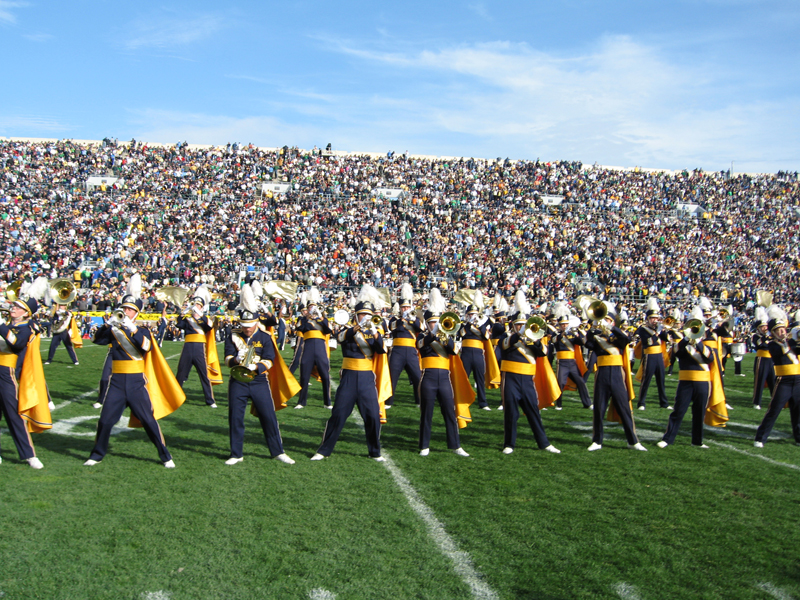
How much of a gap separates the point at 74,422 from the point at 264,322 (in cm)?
318

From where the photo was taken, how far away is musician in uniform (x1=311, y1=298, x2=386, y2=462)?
6.96m

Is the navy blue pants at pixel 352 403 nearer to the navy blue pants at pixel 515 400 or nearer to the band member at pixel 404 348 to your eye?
the navy blue pants at pixel 515 400

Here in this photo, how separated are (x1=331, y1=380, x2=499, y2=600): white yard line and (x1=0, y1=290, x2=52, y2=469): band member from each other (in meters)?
3.76

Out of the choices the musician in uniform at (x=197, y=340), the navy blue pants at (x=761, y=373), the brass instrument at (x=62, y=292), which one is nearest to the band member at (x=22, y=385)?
the brass instrument at (x=62, y=292)

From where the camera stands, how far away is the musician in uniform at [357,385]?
696cm

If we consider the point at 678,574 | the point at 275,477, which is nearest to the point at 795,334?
the point at 678,574

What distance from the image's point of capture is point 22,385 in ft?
21.8

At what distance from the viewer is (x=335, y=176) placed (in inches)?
1363

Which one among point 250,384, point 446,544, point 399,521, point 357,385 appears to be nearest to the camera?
point 446,544

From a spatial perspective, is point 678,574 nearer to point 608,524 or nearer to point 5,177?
point 608,524

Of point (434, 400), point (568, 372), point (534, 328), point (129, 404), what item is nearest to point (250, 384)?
point (129, 404)

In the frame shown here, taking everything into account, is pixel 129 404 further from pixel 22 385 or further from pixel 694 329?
pixel 694 329

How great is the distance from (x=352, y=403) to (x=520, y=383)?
208 cm

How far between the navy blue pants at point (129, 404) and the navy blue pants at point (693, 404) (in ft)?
19.9
